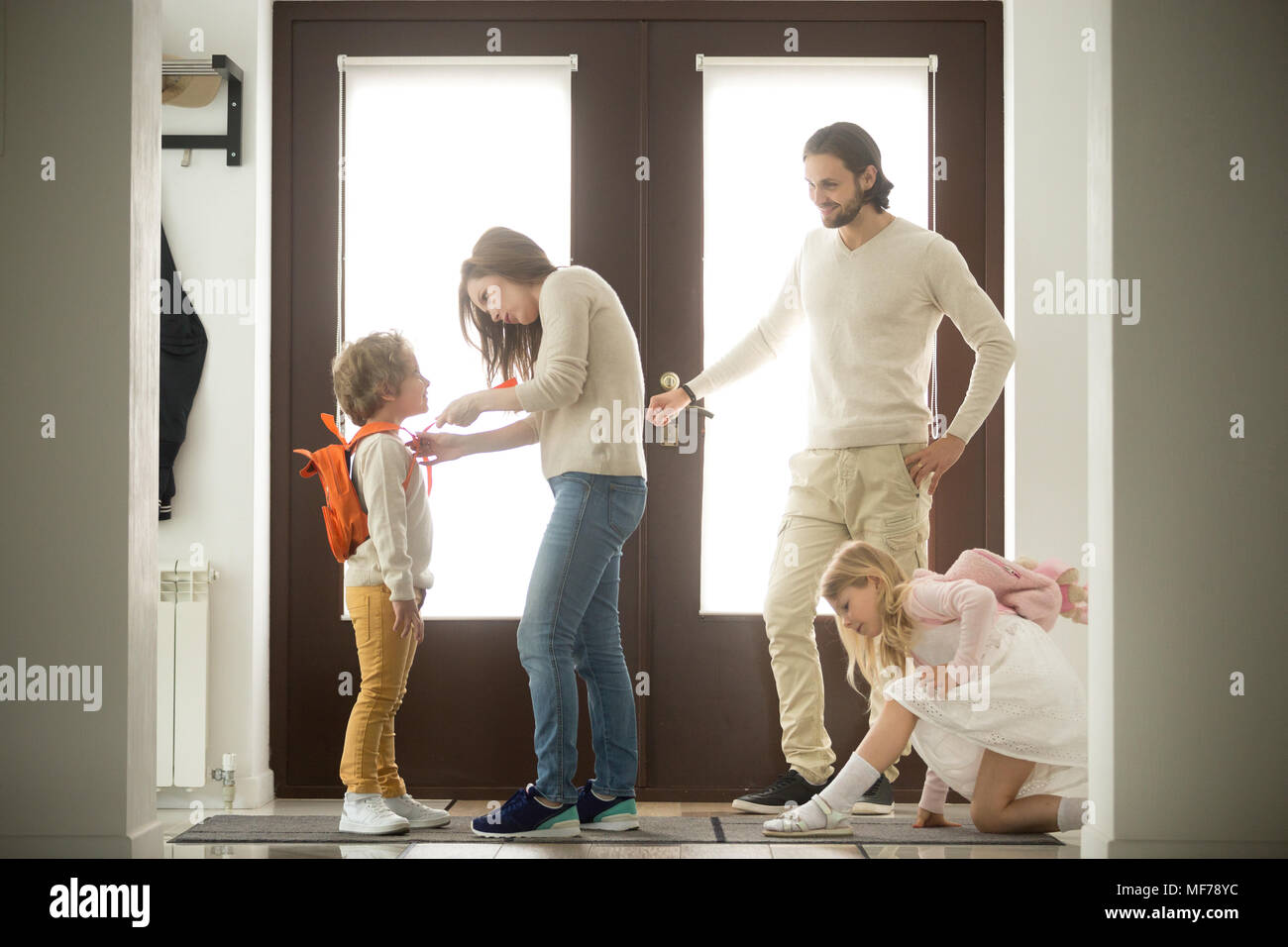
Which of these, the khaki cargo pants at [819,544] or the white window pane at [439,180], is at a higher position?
the white window pane at [439,180]

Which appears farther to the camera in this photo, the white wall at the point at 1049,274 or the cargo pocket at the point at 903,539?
the white wall at the point at 1049,274

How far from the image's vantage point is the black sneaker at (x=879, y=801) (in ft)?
8.86

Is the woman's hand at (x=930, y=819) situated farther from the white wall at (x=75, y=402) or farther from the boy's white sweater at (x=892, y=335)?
the white wall at (x=75, y=402)

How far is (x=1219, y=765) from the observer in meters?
1.93

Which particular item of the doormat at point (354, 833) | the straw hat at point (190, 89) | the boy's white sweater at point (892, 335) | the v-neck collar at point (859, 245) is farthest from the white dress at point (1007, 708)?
the straw hat at point (190, 89)

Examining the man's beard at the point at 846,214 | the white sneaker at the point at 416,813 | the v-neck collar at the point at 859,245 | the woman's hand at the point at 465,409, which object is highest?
the man's beard at the point at 846,214

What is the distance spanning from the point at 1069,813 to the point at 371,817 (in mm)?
1431

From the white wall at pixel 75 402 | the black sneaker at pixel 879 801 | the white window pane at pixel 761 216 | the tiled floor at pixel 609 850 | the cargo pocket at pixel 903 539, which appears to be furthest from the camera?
the white window pane at pixel 761 216

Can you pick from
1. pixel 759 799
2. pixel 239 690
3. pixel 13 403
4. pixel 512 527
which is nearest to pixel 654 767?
pixel 759 799

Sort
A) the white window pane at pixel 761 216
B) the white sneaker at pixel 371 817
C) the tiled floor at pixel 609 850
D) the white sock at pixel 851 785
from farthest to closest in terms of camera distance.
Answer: the white window pane at pixel 761 216
the white sneaker at pixel 371 817
the white sock at pixel 851 785
the tiled floor at pixel 609 850

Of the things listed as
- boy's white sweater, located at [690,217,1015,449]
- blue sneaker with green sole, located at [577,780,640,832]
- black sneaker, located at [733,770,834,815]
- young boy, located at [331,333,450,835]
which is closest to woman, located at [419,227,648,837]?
blue sneaker with green sole, located at [577,780,640,832]

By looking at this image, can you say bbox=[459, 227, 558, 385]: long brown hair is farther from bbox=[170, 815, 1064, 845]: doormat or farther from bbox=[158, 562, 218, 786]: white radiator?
bbox=[158, 562, 218, 786]: white radiator

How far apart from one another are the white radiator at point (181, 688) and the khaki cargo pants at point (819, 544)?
1.45 meters

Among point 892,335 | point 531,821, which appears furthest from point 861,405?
point 531,821
